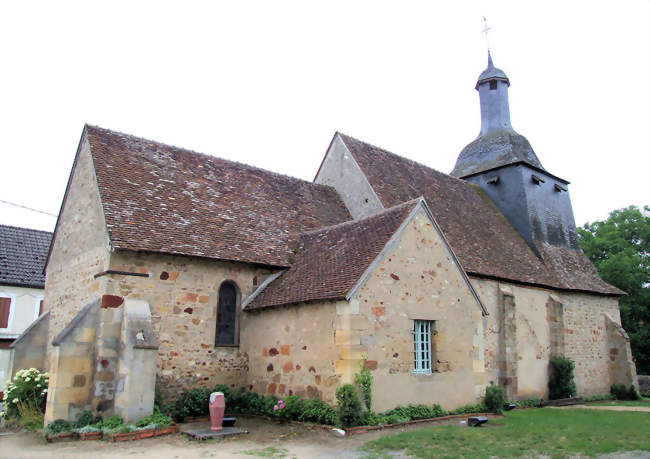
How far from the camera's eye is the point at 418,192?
2095 cm

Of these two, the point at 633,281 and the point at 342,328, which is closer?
the point at 342,328

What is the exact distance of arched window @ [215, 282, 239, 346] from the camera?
46.6 ft

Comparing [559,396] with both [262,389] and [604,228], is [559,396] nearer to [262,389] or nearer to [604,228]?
[262,389]

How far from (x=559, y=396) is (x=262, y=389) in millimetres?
12720

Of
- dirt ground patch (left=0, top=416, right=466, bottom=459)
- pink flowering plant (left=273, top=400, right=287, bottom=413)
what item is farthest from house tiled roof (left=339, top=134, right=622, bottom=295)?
dirt ground patch (left=0, top=416, right=466, bottom=459)

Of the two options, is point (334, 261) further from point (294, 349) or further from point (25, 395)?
point (25, 395)

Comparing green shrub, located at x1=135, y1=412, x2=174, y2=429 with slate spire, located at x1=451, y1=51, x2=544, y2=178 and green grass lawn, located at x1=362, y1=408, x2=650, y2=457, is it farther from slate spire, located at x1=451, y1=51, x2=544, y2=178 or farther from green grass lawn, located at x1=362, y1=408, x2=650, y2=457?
slate spire, located at x1=451, y1=51, x2=544, y2=178

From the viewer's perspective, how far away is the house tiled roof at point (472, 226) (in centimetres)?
1905

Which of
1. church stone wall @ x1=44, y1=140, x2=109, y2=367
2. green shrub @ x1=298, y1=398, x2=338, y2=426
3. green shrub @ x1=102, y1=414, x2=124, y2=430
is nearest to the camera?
green shrub @ x1=102, y1=414, x2=124, y2=430

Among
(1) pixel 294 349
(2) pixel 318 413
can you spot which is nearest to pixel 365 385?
(2) pixel 318 413

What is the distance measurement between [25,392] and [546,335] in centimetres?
1813

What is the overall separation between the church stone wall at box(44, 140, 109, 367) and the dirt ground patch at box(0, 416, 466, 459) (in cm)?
388

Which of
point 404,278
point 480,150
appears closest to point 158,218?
point 404,278

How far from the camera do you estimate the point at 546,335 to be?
68.2 feet
